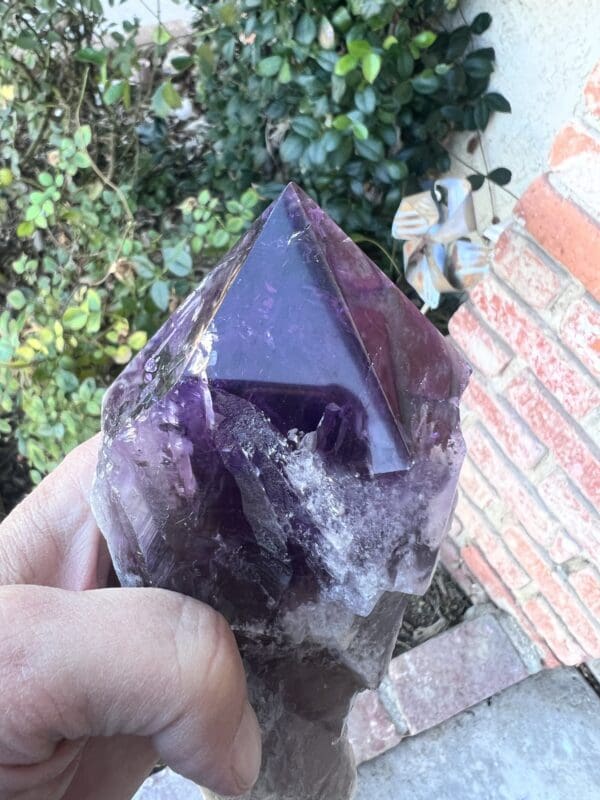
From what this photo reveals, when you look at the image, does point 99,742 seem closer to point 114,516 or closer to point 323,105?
point 114,516

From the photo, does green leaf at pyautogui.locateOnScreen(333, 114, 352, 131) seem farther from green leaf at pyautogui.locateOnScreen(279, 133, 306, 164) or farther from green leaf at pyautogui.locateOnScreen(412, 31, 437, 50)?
green leaf at pyautogui.locateOnScreen(412, 31, 437, 50)

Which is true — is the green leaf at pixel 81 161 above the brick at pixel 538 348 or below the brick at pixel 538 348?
below

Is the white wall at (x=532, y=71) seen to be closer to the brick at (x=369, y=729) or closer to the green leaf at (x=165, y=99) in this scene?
the green leaf at (x=165, y=99)

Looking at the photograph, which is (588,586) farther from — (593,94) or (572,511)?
(593,94)

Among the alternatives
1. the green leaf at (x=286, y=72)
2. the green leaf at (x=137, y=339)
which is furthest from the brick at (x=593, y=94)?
the green leaf at (x=137, y=339)

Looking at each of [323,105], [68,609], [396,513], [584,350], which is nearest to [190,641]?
[68,609]

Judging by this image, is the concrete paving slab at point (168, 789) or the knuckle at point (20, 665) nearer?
the knuckle at point (20, 665)
